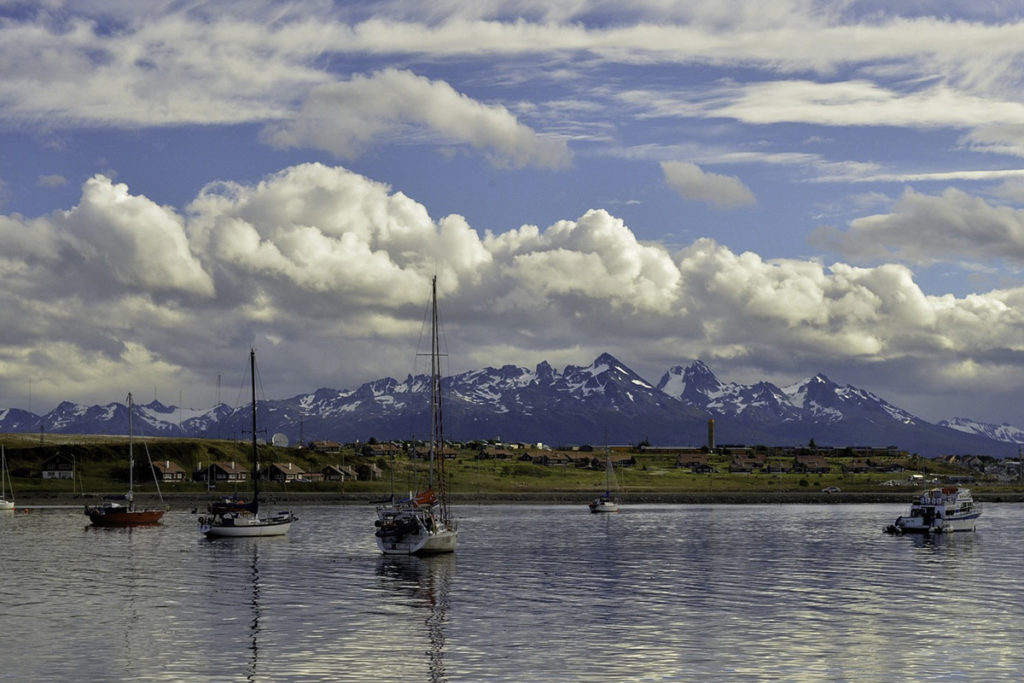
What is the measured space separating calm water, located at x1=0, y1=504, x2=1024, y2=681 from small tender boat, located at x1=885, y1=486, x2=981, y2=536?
16682 mm

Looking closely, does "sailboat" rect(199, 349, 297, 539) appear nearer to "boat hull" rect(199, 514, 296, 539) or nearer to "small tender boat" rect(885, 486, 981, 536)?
"boat hull" rect(199, 514, 296, 539)

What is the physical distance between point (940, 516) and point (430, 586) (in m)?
84.2

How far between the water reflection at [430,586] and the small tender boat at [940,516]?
6439 centimetres

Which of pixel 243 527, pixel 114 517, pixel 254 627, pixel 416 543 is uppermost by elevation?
pixel 114 517

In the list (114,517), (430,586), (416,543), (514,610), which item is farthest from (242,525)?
(514,610)

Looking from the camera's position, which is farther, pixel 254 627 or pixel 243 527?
pixel 243 527

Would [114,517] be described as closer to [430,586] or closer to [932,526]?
[430,586]

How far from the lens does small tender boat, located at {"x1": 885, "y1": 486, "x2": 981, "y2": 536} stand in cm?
14088

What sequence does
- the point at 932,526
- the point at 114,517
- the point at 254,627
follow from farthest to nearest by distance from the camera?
the point at 114,517 → the point at 932,526 → the point at 254,627

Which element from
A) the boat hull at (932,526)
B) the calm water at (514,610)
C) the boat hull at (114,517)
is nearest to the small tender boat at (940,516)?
the boat hull at (932,526)

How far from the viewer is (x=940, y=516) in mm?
142000

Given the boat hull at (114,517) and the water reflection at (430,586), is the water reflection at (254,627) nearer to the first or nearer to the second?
→ the water reflection at (430,586)

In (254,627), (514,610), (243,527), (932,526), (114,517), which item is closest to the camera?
(254,627)

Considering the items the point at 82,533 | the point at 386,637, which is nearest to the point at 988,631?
the point at 386,637
